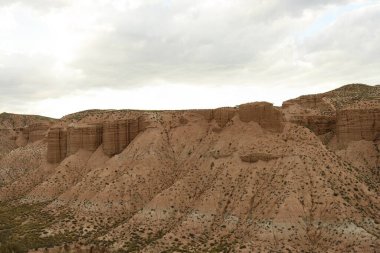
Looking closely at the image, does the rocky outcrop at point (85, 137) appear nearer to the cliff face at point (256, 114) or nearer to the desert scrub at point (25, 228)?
the desert scrub at point (25, 228)

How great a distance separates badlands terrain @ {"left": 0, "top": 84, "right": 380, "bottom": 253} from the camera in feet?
192

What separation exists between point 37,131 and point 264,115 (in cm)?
7651

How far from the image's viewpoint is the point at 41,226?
7388 centimetres

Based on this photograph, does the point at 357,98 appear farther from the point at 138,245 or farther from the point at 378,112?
the point at 138,245

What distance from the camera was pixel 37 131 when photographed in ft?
421

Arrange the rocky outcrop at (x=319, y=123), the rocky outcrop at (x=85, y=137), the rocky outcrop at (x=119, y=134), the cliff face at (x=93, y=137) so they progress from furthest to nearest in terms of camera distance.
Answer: the rocky outcrop at (x=85, y=137) < the cliff face at (x=93, y=137) < the rocky outcrop at (x=119, y=134) < the rocky outcrop at (x=319, y=123)

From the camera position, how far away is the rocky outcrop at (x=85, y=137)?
96.1 metres

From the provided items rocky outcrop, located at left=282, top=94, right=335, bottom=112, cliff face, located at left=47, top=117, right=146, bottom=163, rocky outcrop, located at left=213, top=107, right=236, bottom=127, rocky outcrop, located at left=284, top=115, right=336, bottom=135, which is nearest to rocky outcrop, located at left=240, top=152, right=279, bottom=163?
rocky outcrop, located at left=213, top=107, right=236, bottom=127

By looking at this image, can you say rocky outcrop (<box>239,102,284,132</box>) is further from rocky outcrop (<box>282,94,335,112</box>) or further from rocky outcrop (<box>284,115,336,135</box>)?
rocky outcrop (<box>282,94,335,112</box>)

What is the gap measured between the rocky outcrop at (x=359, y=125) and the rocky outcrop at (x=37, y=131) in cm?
7972

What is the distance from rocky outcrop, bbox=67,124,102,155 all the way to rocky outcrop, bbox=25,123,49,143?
30892 millimetres

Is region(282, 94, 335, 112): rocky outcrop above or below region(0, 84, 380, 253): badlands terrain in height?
above

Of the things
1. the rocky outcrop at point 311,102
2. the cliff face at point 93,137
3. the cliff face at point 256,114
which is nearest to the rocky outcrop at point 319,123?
the rocky outcrop at point 311,102

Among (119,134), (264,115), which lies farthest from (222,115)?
(119,134)
